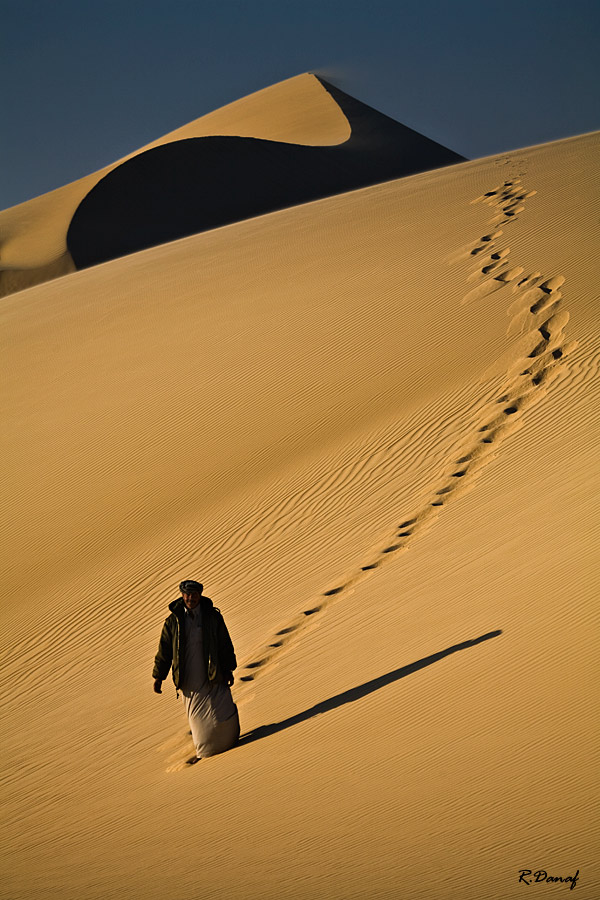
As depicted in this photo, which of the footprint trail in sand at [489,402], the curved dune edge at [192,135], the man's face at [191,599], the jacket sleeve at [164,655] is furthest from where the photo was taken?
the curved dune edge at [192,135]

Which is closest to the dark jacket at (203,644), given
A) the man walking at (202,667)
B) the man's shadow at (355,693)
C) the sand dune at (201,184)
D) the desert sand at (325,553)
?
the man walking at (202,667)

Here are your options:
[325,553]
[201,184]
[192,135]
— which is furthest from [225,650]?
[192,135]

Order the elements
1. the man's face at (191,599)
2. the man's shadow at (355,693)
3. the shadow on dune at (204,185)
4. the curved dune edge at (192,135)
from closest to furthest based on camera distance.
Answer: the man's face at (191,599) < the man's shadow at (355,693) < the curved dune edge at (192,135) < the shadow on dune at (204,185)

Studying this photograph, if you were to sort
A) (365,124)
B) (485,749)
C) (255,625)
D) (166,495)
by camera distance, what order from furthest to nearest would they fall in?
1. (365,124)
2. (166,495)
3. (255,625)
4. (485,749)

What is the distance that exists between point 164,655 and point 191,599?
40cm

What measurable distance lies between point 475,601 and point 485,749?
6.00 ft

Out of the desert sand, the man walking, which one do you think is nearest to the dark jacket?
the man walking

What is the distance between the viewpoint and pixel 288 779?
15.1 ft

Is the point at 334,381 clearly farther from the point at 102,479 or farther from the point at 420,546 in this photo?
the point at 420,546

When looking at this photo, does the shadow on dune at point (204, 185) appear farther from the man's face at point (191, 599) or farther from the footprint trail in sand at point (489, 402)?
the man's face at point (191, 599)

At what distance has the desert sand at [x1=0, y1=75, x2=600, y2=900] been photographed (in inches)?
159

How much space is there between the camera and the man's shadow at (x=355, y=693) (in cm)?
530

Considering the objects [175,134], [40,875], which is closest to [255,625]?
[40,875]

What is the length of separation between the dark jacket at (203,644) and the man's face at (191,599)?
0.05 meters
